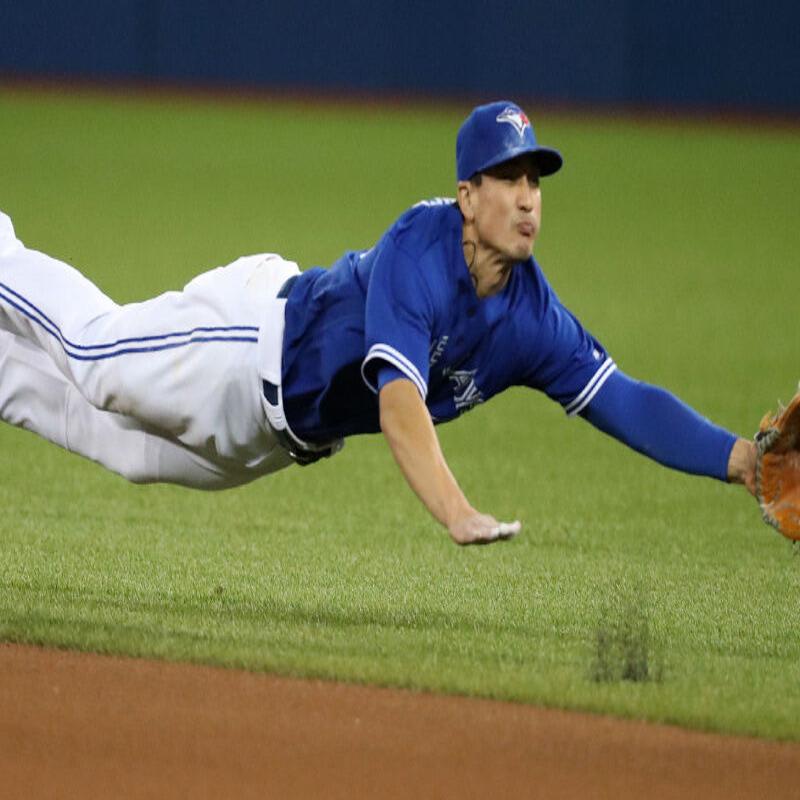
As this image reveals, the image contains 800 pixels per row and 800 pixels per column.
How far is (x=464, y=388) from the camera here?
5.34m

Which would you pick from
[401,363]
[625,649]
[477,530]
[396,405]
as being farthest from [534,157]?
[625,649]

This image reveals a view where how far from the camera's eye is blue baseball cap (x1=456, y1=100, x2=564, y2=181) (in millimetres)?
4949

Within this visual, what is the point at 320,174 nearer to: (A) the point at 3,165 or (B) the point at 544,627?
(A) the point at 3,165

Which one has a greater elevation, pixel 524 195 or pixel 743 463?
pixel 524 195

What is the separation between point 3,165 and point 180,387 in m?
14.9

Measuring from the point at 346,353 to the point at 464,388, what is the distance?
39 cm

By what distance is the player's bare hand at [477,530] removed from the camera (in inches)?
167

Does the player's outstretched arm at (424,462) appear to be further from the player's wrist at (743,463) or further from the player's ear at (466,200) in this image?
the player's wrist at (743,463)

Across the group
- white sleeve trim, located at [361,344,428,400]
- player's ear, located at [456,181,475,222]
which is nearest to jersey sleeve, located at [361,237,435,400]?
white sleeve trim, located at [361,344,428,400]

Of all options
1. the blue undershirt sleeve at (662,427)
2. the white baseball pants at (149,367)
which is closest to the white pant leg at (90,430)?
the white baseball pants at (149,367)

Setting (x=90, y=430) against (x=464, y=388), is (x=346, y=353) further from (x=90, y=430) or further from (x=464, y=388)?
(x=90, y=430)

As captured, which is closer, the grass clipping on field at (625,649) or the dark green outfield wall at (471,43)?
the grass clipping on field at (625,649)

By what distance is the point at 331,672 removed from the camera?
5.24 meters

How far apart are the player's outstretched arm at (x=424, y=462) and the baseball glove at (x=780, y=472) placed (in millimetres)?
988
